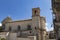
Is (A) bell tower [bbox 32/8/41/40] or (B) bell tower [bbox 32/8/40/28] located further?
(B) bell tower [bbox 32/8/40/28]

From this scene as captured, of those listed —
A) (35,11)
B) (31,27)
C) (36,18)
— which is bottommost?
(31,27)

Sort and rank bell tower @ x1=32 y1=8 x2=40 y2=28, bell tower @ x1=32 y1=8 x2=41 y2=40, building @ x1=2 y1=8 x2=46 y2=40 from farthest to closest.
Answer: bell tower @ x1=32 y1=8 x2=40 y2=28 < bell tower @ x1=32 y1=8 x2=41 y2=40 < building @ x1=2 y1=8 x2=46 y2=40

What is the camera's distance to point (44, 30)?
55.6 meters

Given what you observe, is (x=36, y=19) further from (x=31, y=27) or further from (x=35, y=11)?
(x=31, y=27)

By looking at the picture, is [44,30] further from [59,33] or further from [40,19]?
[59,33]

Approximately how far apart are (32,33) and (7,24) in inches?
505

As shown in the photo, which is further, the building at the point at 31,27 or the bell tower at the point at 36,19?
the bell tower at the point at 36,19

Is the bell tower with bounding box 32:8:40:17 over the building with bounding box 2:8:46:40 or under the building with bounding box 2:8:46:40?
over

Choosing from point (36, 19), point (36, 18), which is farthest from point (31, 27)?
point (36, 18)

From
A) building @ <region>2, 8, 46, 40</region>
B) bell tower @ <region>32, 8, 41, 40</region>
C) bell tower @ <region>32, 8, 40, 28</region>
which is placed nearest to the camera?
building @ <region>2, 8, 46, 40</region>

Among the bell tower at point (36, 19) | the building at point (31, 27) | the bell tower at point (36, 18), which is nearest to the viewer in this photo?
the building at point (31, 27)

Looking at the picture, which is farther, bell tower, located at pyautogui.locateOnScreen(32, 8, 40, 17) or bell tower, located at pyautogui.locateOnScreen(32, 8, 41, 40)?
bell tower, located at pyautogui.locateOnScreen(32, 8, 40, 17)

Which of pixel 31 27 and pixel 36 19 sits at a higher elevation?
pixel 36 19

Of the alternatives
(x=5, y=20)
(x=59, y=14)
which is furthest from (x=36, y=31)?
(x=59, y=14)
